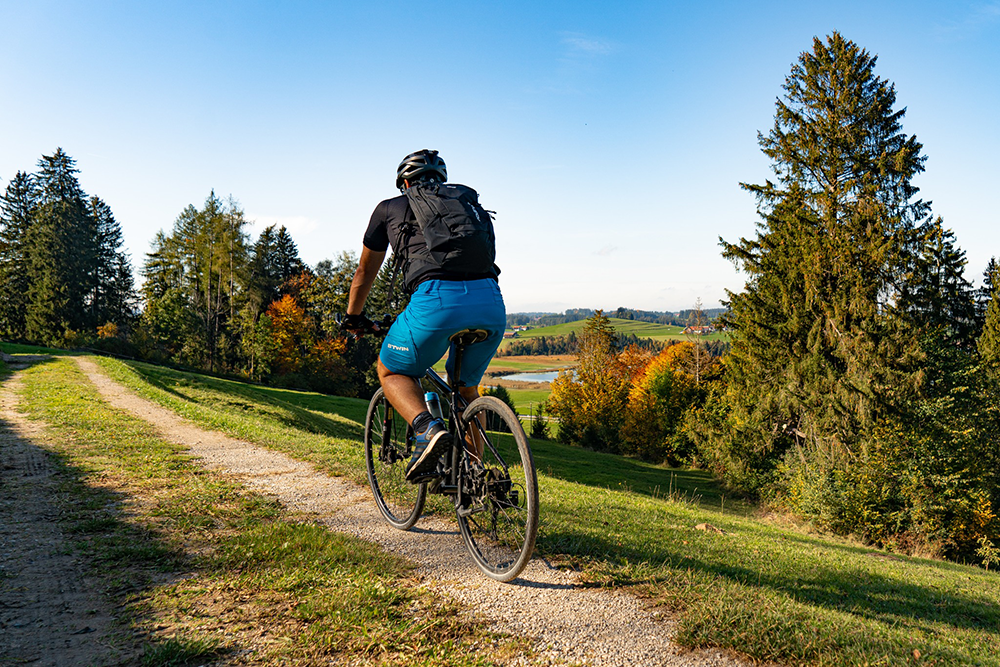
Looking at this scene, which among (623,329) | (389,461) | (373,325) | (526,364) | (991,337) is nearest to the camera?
(373,325)

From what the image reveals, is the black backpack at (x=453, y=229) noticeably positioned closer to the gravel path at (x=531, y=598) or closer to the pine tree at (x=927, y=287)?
the gravel path at (x=531, y=598)

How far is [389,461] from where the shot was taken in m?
4.77

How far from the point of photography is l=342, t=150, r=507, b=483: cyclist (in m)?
3.33

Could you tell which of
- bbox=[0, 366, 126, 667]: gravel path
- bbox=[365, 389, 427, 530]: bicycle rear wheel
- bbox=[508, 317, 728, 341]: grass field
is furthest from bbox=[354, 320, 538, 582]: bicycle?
bbox=[508, 317, 728, 341]: grass field

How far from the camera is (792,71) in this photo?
26.6m

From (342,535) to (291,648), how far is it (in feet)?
4.94

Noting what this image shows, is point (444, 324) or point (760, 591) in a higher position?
point (444, 324)

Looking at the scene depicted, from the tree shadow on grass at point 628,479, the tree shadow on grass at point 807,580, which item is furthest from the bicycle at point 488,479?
the tree shadow on grass at point 628,479

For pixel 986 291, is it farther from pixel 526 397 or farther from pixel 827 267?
pixel 526 397

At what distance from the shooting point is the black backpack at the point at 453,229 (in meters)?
3.27

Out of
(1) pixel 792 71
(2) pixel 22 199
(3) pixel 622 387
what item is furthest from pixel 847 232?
(2) pixel 22 199

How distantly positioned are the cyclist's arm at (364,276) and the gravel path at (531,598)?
1.76 meters

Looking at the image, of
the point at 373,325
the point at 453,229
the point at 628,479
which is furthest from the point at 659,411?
the point at 453,229

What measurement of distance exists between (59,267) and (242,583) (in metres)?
60.4
